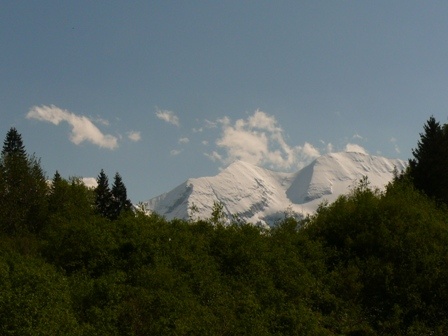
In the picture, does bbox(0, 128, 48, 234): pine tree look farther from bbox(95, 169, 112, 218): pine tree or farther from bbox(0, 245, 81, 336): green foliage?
bbox(0, 245, 81, 336): green foliage

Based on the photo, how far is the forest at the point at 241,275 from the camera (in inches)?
1091

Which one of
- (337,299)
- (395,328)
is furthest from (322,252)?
(395,328)

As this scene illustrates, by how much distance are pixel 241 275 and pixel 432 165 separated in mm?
36029

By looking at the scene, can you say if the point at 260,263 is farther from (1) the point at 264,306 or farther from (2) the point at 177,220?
(2) the point at 177,220

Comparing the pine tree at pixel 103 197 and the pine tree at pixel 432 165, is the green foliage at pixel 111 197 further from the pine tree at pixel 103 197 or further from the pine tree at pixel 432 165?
the pine tree at pixel 432 165

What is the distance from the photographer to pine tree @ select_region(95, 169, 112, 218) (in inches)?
4188

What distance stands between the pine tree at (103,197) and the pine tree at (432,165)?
197ft

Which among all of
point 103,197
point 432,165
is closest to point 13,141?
point 103,197

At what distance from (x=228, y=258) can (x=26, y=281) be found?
1588 centimetres

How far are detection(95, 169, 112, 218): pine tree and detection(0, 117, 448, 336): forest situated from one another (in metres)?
55.7

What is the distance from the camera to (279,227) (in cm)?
4741

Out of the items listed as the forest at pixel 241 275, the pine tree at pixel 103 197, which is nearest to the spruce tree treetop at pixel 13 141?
the pine tree at pixel 103 197

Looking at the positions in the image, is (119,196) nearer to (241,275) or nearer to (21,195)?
(21,195)

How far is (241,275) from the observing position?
37.6 m
